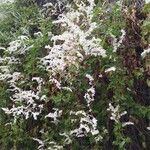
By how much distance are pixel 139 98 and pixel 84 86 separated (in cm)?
52

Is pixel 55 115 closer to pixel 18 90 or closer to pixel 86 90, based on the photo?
pixel 86 90

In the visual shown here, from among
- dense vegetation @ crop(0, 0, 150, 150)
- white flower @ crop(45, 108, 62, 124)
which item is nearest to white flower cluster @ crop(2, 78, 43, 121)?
dense vegetation @ crop(0, 0, 150, 150)

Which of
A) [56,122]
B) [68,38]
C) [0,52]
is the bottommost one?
[56,122]

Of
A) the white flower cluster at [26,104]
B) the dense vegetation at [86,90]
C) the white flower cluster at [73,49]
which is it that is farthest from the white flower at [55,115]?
the white flower cluster at [73,49]

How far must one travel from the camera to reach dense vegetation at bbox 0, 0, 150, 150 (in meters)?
4.30

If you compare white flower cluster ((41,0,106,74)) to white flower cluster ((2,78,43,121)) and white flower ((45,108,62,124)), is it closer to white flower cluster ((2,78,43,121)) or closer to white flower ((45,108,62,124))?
white flower cluster ((2,78,43,121))

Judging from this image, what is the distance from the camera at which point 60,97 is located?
4438mm

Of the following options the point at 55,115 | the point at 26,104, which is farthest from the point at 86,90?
the point at 26,104

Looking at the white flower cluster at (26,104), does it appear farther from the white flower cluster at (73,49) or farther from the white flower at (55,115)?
the white flower cluster at (73,49)

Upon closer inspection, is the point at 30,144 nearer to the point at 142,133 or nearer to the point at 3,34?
the point at 142,133

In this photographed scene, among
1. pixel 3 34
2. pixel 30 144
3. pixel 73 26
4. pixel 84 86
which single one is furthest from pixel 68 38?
pixel 3 34

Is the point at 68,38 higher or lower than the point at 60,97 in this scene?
higher

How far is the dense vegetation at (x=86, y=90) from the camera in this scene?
430cm

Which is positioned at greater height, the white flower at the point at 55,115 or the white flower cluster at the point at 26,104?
the white flower cluster at the point at 26,104
